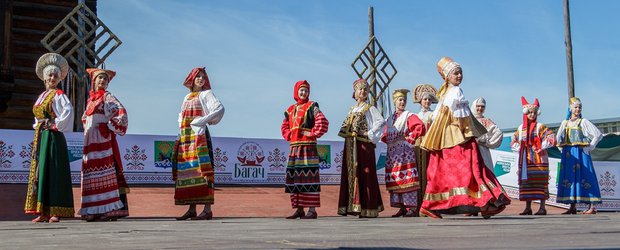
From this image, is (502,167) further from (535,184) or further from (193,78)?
(193,78)

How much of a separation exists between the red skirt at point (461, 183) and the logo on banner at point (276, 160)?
6.89 m

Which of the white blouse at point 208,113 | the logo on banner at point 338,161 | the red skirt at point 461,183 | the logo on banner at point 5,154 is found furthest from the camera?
the logo on banner at point 338,161

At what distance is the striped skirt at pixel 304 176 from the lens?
30.3ft

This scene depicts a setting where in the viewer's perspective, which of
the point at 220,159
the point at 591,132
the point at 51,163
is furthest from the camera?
the point at 220,159

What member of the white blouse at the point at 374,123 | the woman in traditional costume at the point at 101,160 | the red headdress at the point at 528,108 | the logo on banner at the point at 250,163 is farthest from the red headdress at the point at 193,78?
the logo on banner at the point at 250,163

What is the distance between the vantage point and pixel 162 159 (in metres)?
14.6

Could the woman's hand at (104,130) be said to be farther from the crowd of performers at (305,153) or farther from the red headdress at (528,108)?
the red headdress at (528,108)

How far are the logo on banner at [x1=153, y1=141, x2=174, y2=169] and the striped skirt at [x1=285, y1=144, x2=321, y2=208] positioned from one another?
5.73m

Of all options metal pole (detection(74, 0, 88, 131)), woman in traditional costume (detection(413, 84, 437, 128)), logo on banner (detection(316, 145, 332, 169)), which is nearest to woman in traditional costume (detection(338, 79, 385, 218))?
woman in traditional costume (detection(413, 84, 437, 128))

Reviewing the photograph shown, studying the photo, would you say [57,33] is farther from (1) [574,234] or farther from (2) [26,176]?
(1) [574,234]

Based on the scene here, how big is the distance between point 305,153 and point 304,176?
255 millimetres

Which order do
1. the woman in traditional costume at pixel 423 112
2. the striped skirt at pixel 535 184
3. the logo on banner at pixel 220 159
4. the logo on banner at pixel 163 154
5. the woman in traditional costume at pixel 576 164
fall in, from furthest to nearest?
1. the logo on banner at pixel 220 159
2. the logo on banner at pixel 163 154
3. the woman in traditional costume at pixel 576 164
4. the striped skirt at pixel 535 184
5. the woman in traditional costume at pixel 423 112

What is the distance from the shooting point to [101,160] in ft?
27.8

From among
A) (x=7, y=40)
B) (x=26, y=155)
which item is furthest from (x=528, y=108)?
(x=7, y=40)
